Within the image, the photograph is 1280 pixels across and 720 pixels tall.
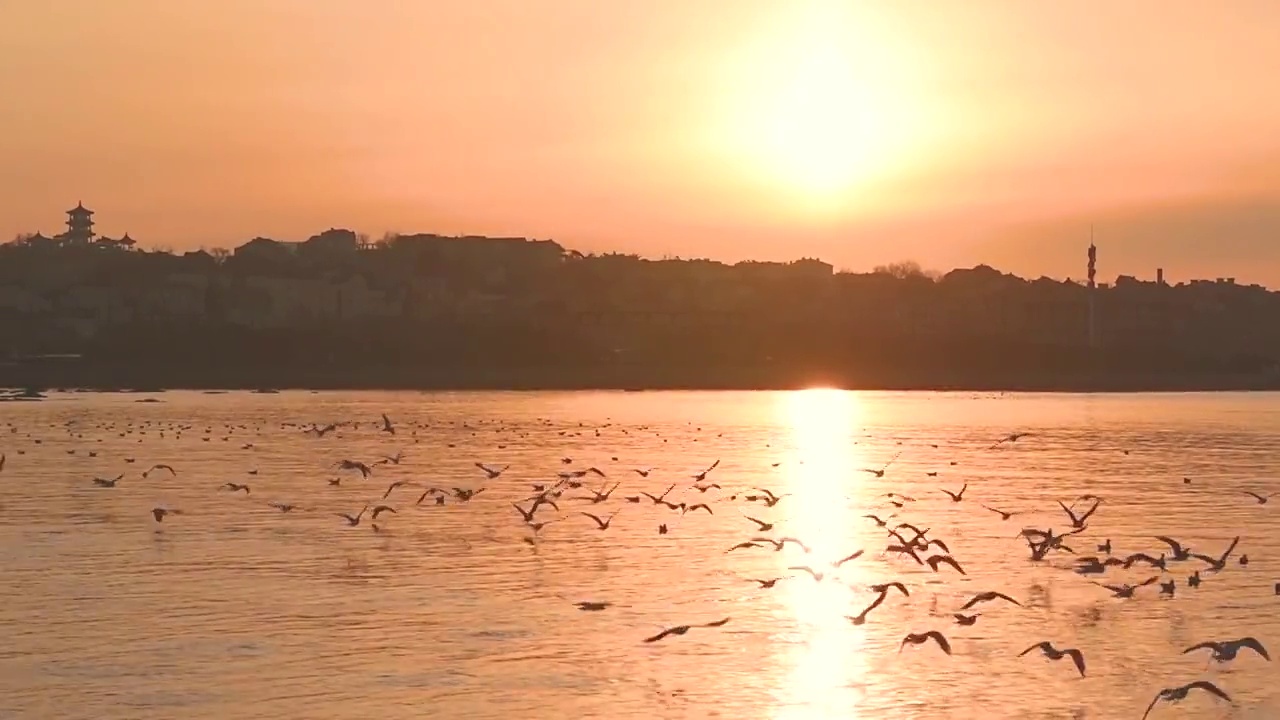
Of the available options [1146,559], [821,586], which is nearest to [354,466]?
[821,586]

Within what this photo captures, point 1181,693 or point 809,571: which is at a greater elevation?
point 809,571

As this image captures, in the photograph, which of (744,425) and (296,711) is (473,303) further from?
Answer: (296,711)

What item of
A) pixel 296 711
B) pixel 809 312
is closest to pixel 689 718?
pixel 296 711

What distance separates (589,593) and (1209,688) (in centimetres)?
1061

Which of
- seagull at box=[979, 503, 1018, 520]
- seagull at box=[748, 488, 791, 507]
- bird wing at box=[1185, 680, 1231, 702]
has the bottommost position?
bird wing at box=[1185, 680, 1231, 702]

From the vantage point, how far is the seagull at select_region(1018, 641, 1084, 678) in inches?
826

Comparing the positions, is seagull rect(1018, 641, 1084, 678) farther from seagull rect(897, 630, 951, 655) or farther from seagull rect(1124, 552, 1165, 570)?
seagull rect(1124, 552, 1165, 570)

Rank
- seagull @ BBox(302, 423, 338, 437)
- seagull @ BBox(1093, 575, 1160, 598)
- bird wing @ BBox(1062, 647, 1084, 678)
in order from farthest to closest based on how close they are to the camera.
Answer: seagull @ BBox(302, 423, 338, 437) < seagull @ BBox(1093, 575, 1160, 598) < bird wing @ BBox(1062, 647, 1084, 678)

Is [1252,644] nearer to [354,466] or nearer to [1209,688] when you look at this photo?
[1209,688]

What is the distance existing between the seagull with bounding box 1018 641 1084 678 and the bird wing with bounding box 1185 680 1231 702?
1.42m

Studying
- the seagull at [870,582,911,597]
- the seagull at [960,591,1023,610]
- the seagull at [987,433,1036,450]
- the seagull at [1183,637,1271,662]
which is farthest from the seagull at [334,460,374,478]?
the seagull at [1183,637,1271,662]

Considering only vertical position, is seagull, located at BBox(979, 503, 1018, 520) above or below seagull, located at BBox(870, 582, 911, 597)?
above

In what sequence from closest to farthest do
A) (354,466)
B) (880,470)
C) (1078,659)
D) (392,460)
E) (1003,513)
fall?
(1078,659) → (1003,513) → (354,466) → (392,460) → (880,470)

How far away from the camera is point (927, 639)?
898 inches
